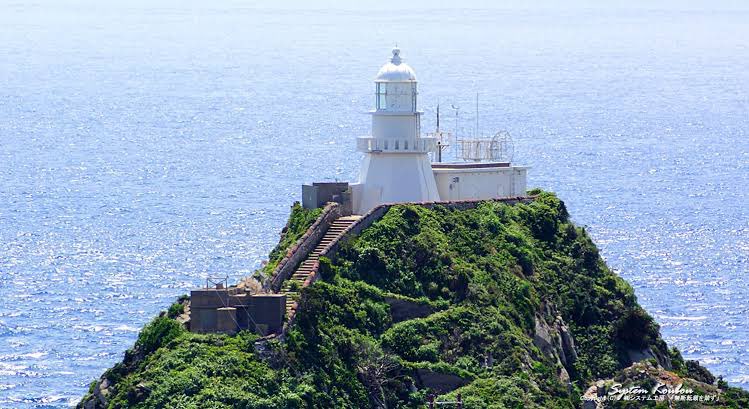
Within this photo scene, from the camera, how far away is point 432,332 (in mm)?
86062

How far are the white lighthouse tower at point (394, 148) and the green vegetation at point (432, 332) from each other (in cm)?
231

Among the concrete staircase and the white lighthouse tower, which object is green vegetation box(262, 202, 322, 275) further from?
the white lighthouse tower

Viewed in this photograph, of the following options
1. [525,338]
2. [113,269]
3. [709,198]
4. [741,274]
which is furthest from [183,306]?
[709,198]

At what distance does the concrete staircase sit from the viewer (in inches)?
3246

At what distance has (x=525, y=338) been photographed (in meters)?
89.1

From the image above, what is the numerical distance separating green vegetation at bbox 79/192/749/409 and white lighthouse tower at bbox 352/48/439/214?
231cm

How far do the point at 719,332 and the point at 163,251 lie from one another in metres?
40.0

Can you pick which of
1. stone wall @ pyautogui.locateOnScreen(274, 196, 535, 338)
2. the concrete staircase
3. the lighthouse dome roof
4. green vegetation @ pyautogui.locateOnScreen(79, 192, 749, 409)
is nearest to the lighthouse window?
the lighthouse dome roof

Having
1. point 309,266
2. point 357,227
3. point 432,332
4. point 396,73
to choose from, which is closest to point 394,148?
point 396,73

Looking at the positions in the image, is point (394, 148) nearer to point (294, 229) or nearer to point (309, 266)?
point (294, 229)

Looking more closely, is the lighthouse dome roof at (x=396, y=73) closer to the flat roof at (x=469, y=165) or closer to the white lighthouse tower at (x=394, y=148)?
the white lighthouse tower at (x=394, y=148)

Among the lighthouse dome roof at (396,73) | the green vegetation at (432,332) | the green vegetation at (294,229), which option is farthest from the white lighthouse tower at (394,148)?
the green vegetation at (294,229)

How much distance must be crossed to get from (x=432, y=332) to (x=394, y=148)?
12.8 meters

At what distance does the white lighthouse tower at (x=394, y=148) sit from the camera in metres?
96.6
